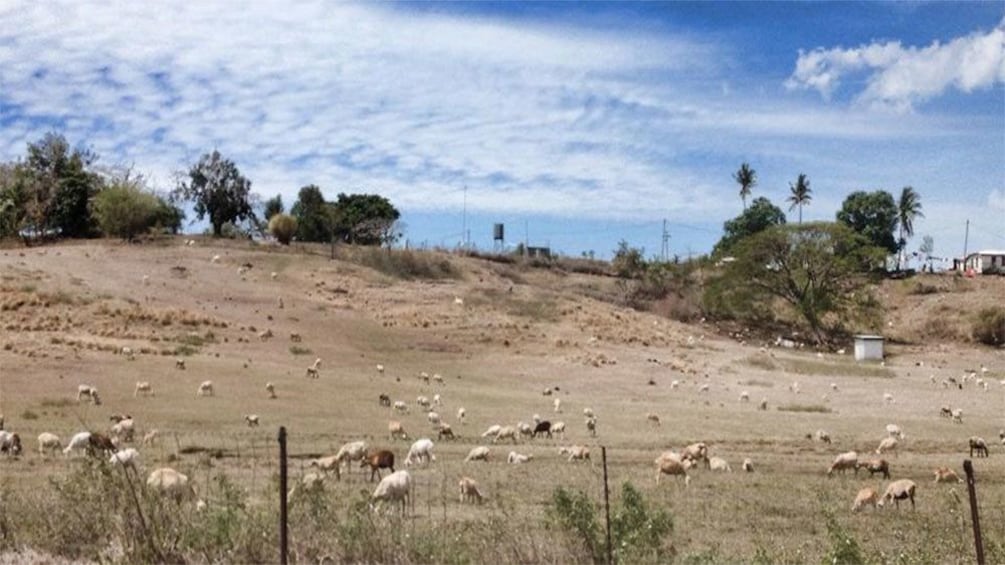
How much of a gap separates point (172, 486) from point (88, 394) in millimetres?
28099

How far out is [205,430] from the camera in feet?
110

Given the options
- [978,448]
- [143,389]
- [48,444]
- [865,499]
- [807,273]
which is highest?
[807,273]

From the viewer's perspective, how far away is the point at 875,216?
140125 mm

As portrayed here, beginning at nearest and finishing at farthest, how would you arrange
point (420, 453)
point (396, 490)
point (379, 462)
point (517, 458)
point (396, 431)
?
point (396, 490) < point (379, 462) < point (420, 453) < point (517, 458) < point (396, 431)

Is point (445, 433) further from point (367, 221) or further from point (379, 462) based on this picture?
point (367, 221)

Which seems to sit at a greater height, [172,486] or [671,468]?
[172,486]

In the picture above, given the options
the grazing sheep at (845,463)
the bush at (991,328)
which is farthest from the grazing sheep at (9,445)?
the bush at (991,328)

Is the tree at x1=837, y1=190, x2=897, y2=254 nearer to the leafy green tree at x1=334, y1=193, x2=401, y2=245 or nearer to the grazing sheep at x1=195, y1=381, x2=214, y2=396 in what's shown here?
the leafy green tree at x1=334, y1=193, x2=401, y2=245

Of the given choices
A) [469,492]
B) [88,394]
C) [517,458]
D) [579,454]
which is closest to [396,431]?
[517,458]

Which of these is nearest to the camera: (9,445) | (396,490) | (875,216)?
(396,490)

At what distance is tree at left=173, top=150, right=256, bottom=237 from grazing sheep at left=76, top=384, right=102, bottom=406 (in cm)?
6713

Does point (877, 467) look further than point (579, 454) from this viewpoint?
No

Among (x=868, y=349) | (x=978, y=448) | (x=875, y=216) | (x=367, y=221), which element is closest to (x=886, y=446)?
(x=978, y=448)

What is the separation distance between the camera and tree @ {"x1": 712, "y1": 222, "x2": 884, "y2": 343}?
294 ft
